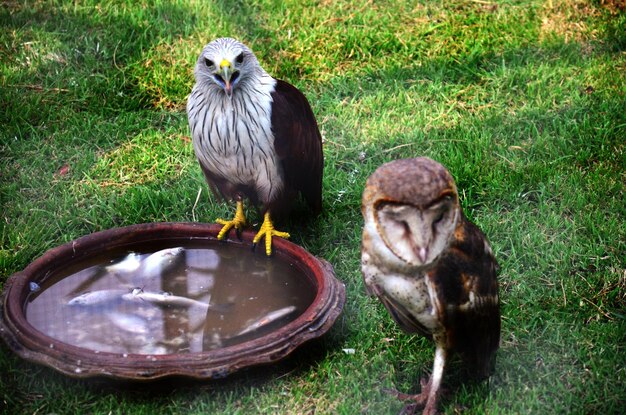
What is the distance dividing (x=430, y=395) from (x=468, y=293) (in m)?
0.49

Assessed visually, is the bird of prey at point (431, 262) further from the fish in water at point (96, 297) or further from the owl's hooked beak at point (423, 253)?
the fish in water at point (96, 297)

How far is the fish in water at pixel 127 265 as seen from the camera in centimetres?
425

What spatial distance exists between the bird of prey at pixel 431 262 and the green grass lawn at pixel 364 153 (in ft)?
1.26

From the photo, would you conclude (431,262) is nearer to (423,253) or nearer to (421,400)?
(423,253)

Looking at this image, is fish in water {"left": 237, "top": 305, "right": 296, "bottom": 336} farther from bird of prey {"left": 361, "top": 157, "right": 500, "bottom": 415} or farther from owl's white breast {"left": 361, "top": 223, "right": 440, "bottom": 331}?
owl's white breast {"left": 361, "top": 223, "right": 440, "bottom": 331}

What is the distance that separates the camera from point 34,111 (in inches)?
228

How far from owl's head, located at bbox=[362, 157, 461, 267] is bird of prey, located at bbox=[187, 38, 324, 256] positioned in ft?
4.63

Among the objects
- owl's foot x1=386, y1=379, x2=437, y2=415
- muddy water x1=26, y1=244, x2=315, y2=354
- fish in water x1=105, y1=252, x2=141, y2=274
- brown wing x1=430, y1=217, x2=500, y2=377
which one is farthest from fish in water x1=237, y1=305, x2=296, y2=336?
brown wing x1=430, y1=217, x2=500, y2=377

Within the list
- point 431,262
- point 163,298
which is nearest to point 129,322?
point 163,298

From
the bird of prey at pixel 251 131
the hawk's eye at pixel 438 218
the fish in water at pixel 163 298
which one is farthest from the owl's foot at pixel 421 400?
the bird of prey at pixel 251 131

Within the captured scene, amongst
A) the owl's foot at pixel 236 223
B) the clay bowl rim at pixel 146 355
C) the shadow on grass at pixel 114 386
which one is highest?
the clay bowl rim at pixel 146 355

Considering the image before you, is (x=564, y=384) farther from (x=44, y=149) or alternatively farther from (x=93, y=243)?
(x=44, y=149)

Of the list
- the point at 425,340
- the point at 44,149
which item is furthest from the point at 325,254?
the point at 44,149

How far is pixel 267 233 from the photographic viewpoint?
4484 mm
